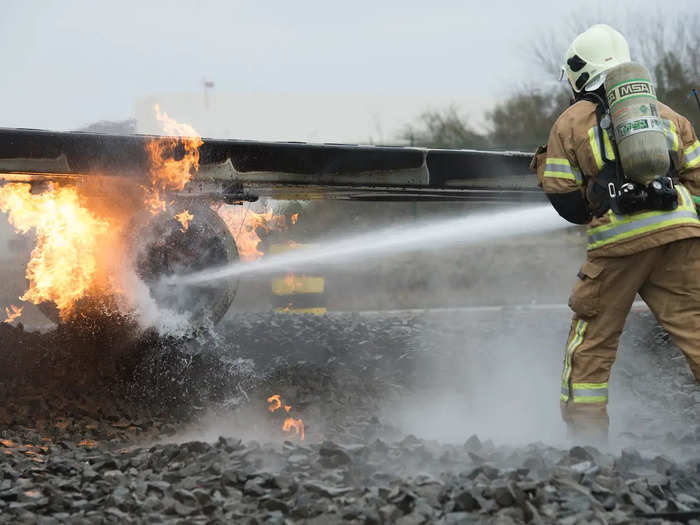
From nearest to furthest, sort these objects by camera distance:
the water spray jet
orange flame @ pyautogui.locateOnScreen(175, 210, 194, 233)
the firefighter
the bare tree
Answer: the firefighter
orange flame @ pyautogui.locateOnScreen(175, 210, 194, 233)
the water spray jet
the bare tree

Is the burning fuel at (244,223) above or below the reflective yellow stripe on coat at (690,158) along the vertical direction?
above

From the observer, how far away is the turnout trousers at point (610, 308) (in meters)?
3.83

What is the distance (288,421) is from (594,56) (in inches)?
116

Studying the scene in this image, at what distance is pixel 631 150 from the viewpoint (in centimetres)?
369

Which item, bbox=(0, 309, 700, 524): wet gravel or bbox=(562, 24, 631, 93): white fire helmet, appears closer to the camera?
bbox=(0, 309, 700, 524): wet gravel

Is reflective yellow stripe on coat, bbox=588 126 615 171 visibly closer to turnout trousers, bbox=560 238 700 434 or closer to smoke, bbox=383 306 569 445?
turnout trousers, bbox=560 238 700 434

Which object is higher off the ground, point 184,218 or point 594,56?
point 594,56

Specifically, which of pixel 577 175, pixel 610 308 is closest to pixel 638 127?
pixel 577 175

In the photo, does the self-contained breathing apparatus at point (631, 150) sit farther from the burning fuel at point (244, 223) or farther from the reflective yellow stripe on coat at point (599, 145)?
the burning fuel at point (244, 223)

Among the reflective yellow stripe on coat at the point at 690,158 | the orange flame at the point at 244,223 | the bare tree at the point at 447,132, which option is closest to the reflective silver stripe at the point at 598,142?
the reflective yellow stripe on coat at the point at 690,158

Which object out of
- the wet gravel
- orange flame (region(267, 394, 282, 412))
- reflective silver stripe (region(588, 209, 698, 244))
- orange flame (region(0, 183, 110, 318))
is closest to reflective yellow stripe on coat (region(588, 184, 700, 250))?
reflective silver stripe (region(588, 209, 698, 244))

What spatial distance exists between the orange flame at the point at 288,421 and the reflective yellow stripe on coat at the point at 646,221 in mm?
2235

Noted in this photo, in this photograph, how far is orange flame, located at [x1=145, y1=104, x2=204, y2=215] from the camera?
17.8 feet

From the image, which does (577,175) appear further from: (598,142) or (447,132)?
(447,132)
